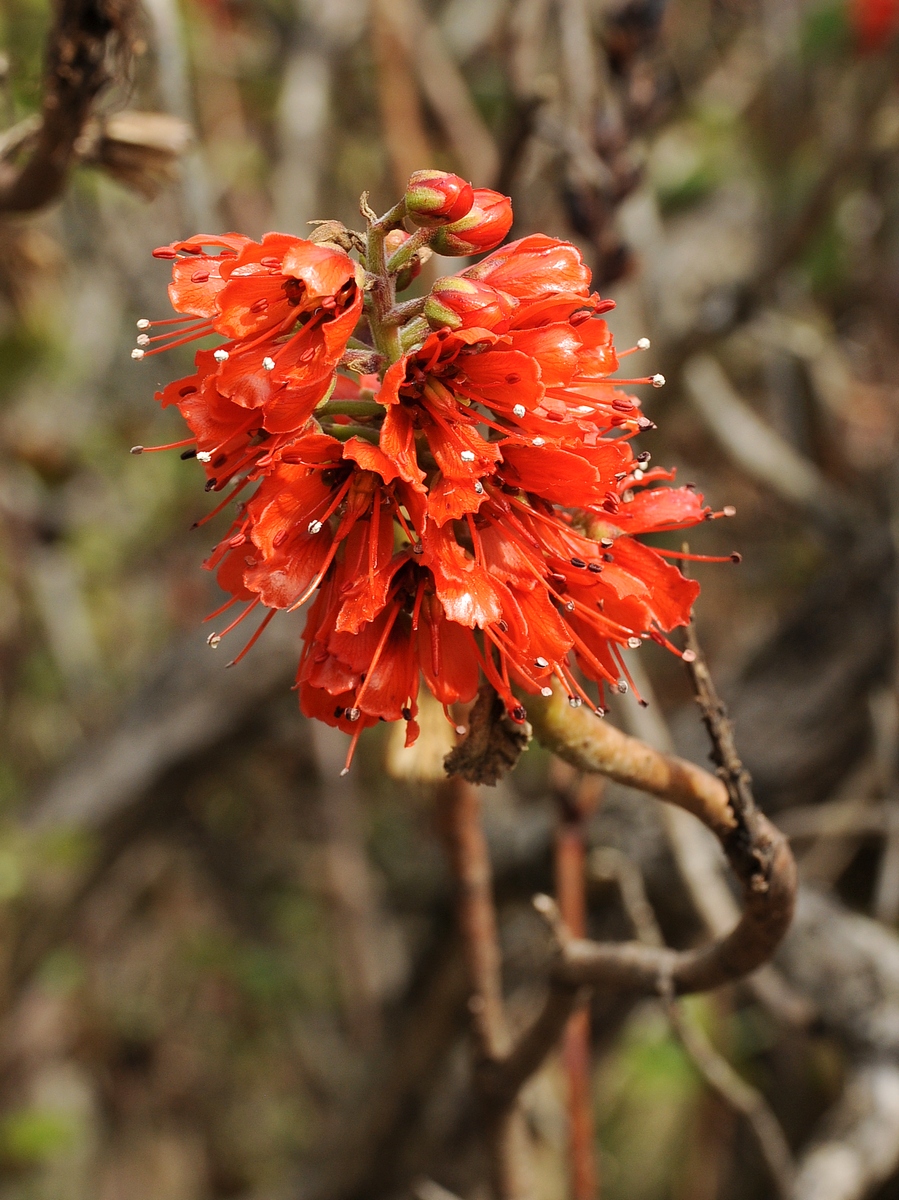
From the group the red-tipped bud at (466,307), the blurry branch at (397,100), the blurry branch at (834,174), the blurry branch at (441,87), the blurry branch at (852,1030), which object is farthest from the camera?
the blurry branch at (441,87)

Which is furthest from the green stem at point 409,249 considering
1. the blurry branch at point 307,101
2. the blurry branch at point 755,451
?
the blurry branch at point 307,101

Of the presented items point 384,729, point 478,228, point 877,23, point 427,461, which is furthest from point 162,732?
point 877,23

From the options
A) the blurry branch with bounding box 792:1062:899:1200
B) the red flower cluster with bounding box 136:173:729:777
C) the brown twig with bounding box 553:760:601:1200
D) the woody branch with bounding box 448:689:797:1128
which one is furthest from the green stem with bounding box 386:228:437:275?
the blurry branch with bounding box 792:1062:899:1200

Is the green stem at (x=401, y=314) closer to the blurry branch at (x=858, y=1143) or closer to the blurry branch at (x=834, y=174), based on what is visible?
the blurry branch at (x=858, y=1143)

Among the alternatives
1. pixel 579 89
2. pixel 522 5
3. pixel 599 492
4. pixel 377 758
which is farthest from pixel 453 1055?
pixel 522 5

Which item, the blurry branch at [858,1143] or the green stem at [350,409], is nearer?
the green stem at [350,409]

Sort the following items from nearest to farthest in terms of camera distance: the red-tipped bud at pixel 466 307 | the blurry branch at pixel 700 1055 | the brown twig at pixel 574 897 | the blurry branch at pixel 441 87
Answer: the red-tipped bud at pixel 466 307 < the blurry branch at pixel 700 1055 < the brown twig at pixel 574 897 < the blurry branch at pixel 441 87

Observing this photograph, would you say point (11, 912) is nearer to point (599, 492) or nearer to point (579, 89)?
point (579, 89)
